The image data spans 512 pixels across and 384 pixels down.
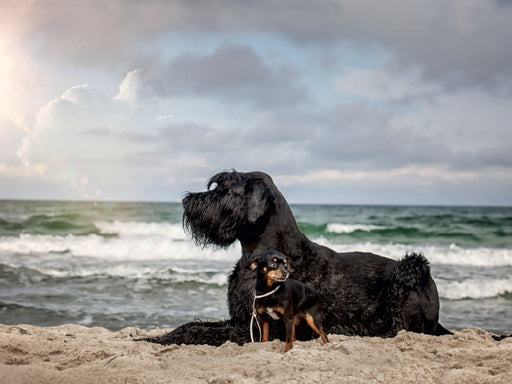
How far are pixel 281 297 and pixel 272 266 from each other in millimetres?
271

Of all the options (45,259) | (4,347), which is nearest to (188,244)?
(45,259)

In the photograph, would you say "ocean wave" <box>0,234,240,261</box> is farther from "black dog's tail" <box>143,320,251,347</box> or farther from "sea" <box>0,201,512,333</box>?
"black dog's tail" <box>143,320,251,347</box>

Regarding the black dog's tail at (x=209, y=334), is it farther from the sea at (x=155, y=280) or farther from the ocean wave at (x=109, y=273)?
the ocean wave at (x=109, y=273)

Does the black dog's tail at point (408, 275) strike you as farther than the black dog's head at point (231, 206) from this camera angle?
Yes

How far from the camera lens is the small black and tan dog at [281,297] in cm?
368

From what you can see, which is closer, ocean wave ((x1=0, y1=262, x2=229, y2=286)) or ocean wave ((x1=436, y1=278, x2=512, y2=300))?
ocean wave ((x1=436, y1=278, x2=512, y2=300))

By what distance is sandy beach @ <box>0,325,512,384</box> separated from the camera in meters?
3.27

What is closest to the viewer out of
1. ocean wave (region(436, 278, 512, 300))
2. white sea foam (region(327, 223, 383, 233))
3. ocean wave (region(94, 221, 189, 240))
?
ocean wave (region(436, 278, 512, 300))

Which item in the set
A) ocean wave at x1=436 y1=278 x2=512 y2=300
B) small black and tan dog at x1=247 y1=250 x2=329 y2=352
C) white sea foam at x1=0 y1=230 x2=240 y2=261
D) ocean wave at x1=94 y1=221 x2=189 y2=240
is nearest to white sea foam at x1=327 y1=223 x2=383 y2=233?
ocean wave at x1=94 y1=221 x2=189 y2=240

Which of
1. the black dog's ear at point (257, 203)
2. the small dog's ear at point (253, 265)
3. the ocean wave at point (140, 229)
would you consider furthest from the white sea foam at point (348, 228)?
the small dog's ear at point (253, 265)

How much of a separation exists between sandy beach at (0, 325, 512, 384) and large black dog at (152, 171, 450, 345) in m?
0.21

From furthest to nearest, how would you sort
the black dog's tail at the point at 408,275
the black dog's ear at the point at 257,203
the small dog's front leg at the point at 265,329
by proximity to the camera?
the black dog's tail at the point at 408,275 → the black dog's ear at the point at 257,203 → the small dog's front leg at the point at 265,329

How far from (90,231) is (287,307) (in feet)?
88.0

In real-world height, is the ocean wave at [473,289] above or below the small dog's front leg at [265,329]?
below
